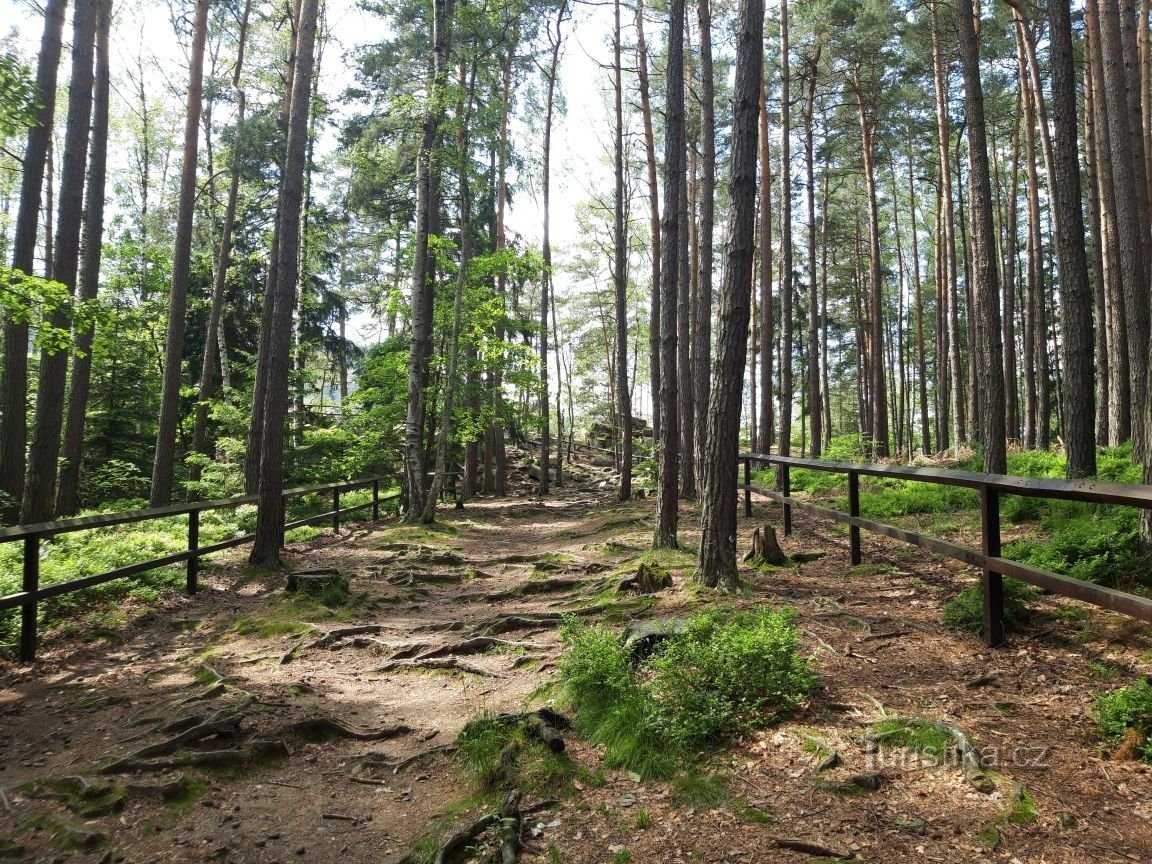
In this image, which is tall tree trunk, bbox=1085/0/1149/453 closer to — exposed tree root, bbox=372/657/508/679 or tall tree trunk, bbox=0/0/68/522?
exposed tree root, bbox=372/657/508/679

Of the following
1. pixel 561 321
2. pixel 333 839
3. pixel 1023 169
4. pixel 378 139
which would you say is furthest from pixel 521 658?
pixel 561 321

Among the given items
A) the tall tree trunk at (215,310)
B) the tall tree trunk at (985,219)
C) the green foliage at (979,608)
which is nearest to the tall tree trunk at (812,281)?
the tall tree trunk at (985,219)

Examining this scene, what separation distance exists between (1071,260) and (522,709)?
29.6 feet

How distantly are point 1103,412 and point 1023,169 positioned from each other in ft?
42.4

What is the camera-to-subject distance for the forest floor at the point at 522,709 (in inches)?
99.9

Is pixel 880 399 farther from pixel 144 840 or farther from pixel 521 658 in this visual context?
pixel 144 840

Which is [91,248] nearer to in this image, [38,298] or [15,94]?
[15,94]

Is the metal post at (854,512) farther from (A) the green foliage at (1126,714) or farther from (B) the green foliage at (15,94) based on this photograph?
(B) the green foliage at (15,94)

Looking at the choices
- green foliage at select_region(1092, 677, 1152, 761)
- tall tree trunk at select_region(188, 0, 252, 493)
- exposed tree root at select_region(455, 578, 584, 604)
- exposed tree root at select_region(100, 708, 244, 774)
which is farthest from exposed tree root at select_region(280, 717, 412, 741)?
tall tree trunk at select_region(188, 0, 252, 493)

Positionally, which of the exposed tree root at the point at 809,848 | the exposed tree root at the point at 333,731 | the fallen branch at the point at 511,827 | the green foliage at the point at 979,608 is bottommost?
the exposed tree root at the point at 333,731

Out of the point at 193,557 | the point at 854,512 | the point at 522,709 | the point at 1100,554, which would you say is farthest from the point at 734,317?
the point at 193,557

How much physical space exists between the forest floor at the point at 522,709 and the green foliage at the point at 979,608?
12 cm

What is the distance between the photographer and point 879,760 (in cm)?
293

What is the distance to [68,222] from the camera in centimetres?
953
